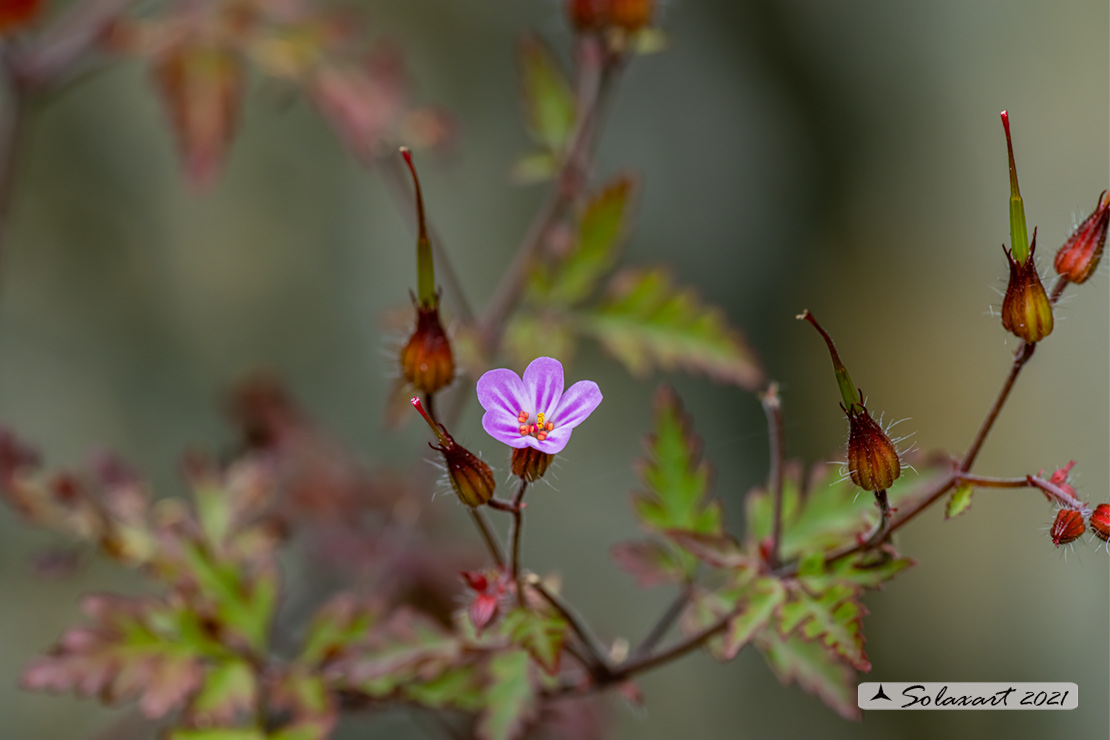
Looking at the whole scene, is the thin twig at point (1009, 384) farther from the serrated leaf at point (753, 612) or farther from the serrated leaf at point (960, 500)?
the serrated leaf at point (753, 612)

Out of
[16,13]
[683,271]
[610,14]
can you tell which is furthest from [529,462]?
[683,271]

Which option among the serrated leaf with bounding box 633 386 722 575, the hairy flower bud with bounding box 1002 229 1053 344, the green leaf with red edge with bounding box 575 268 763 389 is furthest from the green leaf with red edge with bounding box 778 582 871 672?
the green leaf with red edge with bounding box 575 268 763 389

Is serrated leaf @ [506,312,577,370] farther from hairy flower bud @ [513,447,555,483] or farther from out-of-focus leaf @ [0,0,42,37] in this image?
out-of-focus leaf @ [0,0,42,37]

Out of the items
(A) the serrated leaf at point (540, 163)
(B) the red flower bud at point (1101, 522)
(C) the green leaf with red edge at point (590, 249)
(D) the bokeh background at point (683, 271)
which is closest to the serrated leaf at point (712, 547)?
(B) the red flower bud at point (1101, 522)

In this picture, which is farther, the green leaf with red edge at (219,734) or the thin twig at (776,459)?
the green leaf with red edge at (219,734)

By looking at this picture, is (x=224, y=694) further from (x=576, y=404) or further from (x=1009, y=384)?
(x=1009, y=384)

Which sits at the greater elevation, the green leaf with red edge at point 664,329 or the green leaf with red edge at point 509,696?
the green leaf with red edge at point 664,329
